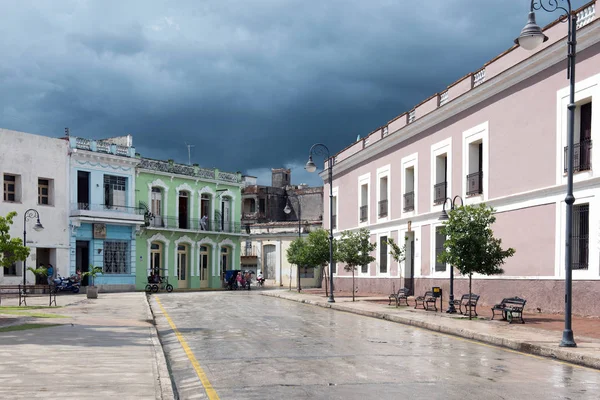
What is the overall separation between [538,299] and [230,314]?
985cm

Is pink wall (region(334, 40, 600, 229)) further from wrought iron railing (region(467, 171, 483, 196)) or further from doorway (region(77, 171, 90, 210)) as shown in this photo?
doorway (region(77, 171, 90, 210))

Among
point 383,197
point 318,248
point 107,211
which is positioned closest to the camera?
point 318,248

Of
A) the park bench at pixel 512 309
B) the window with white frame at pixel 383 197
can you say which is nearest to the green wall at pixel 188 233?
the window with white frame at pixel 383 197

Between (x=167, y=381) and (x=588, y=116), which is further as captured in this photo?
(x=588, y=116)

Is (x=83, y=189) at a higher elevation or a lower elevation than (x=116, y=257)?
higher

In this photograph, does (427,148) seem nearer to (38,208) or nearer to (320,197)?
(38,208)

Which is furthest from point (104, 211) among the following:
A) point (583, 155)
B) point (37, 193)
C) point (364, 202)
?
point (583, 155)

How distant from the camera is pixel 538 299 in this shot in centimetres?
2066

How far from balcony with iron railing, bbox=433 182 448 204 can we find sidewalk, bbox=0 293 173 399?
50.2 ft

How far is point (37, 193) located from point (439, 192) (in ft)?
73.3

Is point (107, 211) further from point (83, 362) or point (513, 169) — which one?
point (83, 362)

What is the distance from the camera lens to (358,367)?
1001 centimetres

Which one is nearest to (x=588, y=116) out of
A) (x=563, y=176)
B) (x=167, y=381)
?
(x=563, y=176)

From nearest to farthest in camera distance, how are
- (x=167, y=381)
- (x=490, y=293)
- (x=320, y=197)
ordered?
(x=167, y=381) < (x=490, y=293) < (x=320, y=197)
